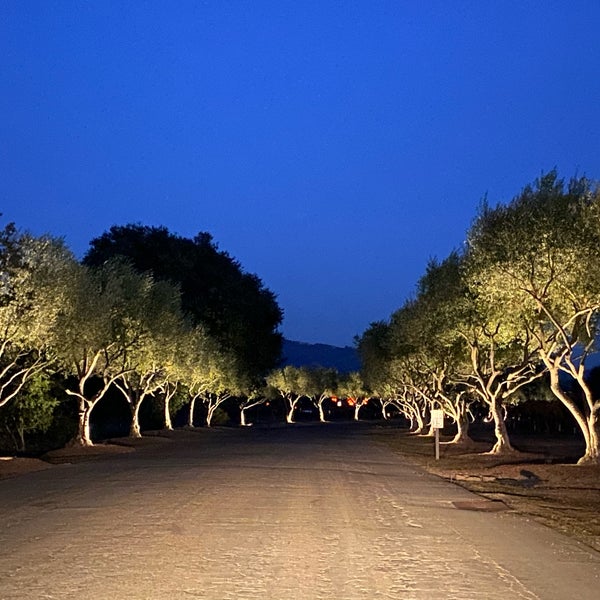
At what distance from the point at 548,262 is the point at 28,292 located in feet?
51.8

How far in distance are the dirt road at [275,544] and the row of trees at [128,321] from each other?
8.96m

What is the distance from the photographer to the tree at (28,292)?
27516 millimetres

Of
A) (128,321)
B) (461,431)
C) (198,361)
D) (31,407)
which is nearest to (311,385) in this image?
(198,361)

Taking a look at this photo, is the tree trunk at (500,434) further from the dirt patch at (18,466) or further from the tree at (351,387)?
the tree at (351,387)

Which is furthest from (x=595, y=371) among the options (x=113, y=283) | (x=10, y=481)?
(x=10, y=481)

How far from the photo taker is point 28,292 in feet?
92.7

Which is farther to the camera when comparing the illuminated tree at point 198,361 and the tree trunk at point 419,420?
the tree trunk at point 419,420

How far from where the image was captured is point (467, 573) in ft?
33.3

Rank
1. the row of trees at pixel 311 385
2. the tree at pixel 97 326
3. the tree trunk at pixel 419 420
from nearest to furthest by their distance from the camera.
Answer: the tree at pixel 97 326, the tree trunk at pixel 419 420, the row of trees at pixel 311 385

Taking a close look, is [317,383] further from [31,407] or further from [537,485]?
[537,485]

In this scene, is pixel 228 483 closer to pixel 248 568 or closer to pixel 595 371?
pixel 248 568

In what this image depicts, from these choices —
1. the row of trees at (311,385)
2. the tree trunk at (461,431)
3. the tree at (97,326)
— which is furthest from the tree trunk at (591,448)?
the row of trees at (311,385)

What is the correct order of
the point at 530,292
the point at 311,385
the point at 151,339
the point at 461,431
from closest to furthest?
the point at 530,292 < the point at 151,339 < the point at 461,431 < the point at 311,385

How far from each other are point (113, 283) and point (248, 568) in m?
30.6
